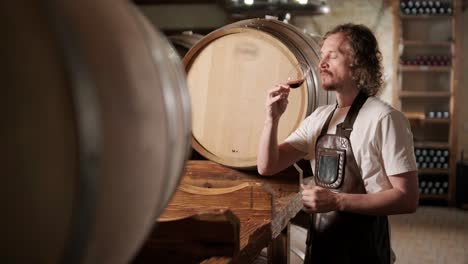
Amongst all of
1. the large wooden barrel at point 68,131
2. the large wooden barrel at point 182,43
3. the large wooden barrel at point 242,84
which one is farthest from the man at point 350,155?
the large wooden barrel at point 68,131

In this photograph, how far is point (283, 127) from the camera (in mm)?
2207

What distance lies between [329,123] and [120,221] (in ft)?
5.73

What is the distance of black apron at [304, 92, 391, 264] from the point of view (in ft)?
6.60

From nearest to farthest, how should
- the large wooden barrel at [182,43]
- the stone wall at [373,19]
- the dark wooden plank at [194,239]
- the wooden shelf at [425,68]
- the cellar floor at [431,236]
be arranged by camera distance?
the dark wooden plank at [194,239]
the large wooden barrel at [182,43]
the cellar floor at [431,236]
the wooden shelf at [425,68]
the stone wall at [373,19]

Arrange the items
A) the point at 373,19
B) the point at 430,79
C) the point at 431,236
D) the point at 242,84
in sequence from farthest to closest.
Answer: the point at 430,79
the point at 373,19
the point at 431,236
the point at 242,84

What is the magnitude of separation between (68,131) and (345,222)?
1.77 metres

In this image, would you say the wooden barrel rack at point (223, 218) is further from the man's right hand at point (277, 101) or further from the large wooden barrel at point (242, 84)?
the man's right hand at point (277, 101)

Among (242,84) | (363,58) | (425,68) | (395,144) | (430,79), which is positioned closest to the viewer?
(395,144)

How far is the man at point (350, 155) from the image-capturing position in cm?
191

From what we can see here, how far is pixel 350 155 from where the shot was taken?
6.56 feet

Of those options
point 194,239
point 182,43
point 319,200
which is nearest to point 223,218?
point 194,239

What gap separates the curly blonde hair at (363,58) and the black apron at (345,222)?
7 centimetres

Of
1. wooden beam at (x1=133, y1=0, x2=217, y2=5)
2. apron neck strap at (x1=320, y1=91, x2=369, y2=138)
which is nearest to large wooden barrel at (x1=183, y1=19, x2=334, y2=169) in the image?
apron neck strap at (x1=320, y1=91, x2=369, y2=138)

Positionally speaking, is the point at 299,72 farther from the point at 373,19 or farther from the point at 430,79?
the point at 430,79
